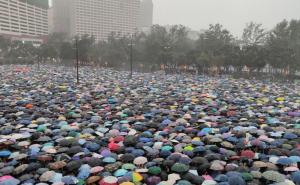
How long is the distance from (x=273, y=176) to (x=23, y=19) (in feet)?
363

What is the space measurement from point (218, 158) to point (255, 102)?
34.6 ft

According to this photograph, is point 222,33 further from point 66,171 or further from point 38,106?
point 66,171

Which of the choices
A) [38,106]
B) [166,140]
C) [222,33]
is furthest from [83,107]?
[222,33]

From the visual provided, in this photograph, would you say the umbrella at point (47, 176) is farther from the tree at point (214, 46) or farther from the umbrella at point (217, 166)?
the tree at point (214, 46)

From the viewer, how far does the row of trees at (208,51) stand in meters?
37.1

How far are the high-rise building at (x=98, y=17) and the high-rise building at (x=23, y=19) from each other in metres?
8.82

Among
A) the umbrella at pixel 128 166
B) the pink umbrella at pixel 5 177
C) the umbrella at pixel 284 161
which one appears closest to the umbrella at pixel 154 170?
the umbrella at pixel 128 166

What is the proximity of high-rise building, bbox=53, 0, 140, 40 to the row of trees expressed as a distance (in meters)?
58.2

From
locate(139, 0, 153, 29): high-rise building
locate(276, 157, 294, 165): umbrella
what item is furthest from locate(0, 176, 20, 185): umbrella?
locate(139, 0, 153, 29): high-rise building

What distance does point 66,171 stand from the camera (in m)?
10.3

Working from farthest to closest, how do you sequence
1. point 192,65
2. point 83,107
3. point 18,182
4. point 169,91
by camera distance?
point 192,65
point 169,91
point 83,107
point 18,182

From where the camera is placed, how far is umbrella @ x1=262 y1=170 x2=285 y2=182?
899 centimetres

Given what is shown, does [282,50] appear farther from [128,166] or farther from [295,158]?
[128,166]

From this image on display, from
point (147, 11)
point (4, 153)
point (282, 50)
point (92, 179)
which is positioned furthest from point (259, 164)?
point (147, 11)
